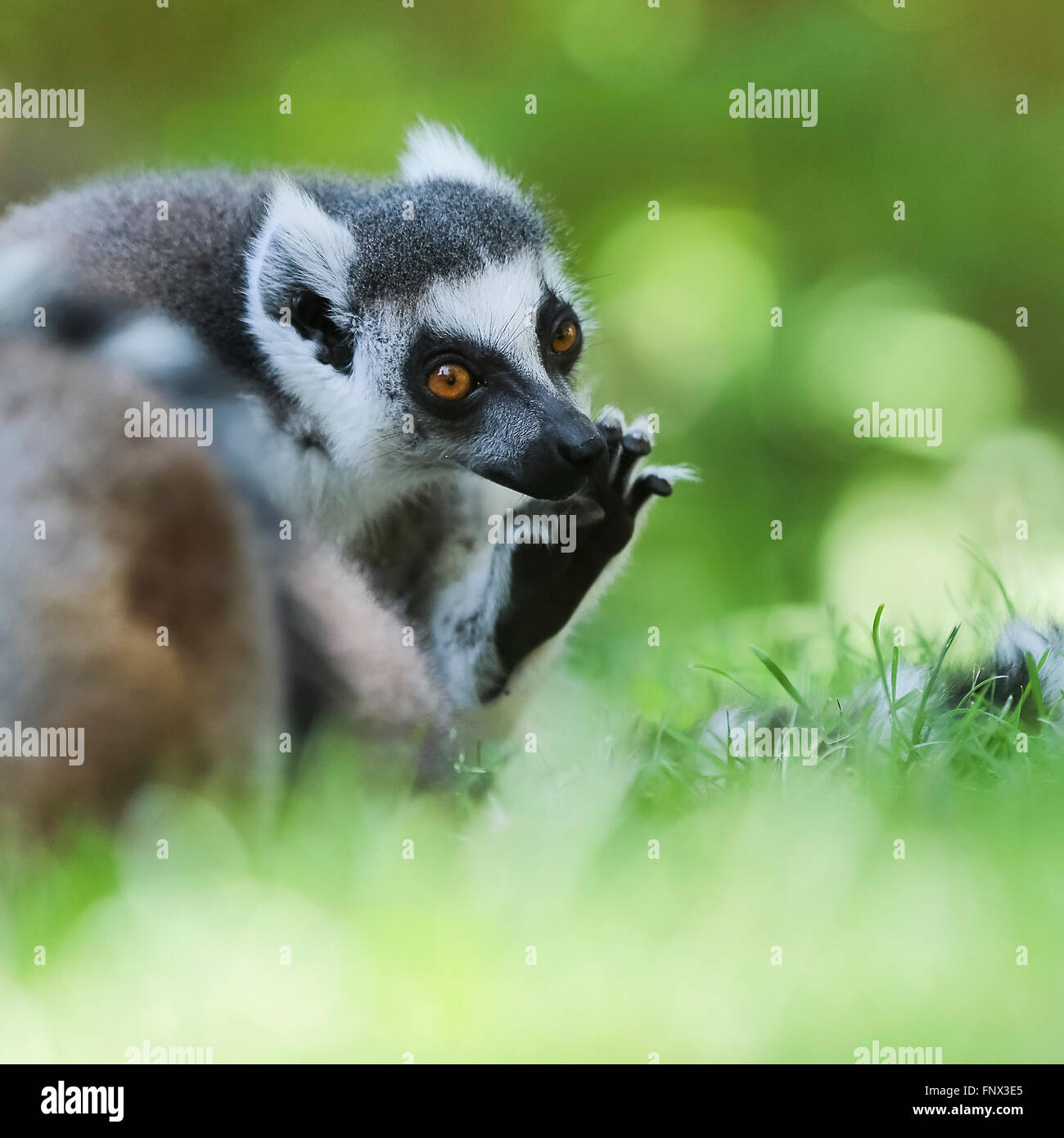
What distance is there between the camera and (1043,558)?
2.90 metres

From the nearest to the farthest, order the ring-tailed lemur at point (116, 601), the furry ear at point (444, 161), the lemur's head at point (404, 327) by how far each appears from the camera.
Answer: the ring-tailed lemur at point (116, 601) < the lemur's head at point (404, 327) < the furry ear at point (444, 161)

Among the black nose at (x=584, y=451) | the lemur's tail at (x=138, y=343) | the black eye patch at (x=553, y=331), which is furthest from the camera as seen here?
the black eye patch at (x=553, y=331)

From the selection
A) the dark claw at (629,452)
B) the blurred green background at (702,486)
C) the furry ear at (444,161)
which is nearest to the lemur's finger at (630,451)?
the dark claw at (629,452)

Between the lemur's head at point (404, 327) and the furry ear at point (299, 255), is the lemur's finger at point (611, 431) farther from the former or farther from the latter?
the furry ear at point (299, 255)

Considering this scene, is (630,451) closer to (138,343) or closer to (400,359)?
(400,359)

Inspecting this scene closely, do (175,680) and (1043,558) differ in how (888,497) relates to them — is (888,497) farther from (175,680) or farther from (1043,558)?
(175,680)

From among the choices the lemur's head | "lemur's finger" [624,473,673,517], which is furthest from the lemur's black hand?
the lemur's head

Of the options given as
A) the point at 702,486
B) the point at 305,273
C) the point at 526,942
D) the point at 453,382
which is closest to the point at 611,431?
the point at 453,382

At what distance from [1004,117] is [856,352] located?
1.07m

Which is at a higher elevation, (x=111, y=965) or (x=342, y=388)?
(x=342, y=388)

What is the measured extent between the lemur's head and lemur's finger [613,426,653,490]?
155 millimetres

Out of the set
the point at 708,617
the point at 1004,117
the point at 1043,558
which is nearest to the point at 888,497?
the point at 708,617

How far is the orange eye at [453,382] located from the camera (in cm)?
256

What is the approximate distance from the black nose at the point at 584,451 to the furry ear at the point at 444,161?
93cm
